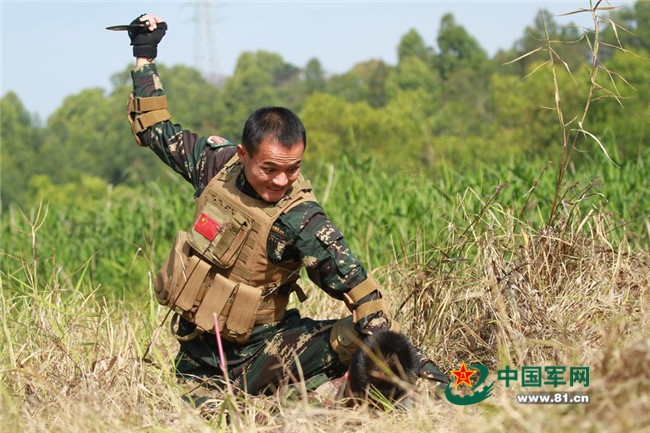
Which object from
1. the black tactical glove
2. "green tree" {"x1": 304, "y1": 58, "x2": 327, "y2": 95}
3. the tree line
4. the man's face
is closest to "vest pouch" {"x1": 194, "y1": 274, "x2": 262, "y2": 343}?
the man's face

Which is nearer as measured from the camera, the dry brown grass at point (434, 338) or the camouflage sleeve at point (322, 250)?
the dry brown grass at point (434, 338)

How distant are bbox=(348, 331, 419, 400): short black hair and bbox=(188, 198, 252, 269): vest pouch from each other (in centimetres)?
72

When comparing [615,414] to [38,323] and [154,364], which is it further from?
[38,323]

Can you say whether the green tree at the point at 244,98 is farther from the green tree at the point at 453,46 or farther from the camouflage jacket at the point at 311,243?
the camouflage jacket at the point at 311,243

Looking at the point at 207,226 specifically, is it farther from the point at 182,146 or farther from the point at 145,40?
the point at 145,40

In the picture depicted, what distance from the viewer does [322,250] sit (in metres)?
3.50

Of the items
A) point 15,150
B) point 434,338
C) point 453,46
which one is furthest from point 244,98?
point 434,338

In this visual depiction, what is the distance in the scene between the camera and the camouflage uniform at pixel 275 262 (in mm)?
3510

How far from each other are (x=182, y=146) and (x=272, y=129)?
2.31 ft

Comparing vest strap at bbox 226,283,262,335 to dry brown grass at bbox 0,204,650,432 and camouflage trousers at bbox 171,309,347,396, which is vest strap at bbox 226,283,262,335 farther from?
dry brown grass at bbox 0,204,650,432

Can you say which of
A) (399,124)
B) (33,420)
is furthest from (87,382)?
(399,124)

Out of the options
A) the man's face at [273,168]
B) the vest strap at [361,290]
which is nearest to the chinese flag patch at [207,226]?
the man's face at [273,168]

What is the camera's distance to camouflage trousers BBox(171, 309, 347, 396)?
383 cm

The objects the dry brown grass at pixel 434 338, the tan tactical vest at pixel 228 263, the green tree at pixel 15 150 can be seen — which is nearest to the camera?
the dry brown grass at pixel 434 338
